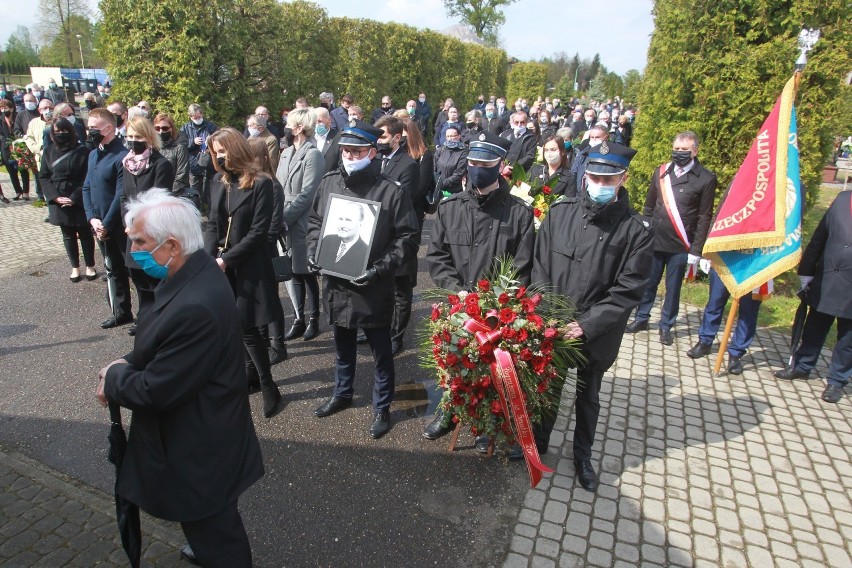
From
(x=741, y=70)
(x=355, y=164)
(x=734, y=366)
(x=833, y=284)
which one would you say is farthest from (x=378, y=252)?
(x=741, y=70)

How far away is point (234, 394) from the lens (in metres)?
2.59

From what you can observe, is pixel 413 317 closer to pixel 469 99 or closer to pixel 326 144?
pixel 326 144

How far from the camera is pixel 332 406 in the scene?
4.72 meters

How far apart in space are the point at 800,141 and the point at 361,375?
678 cm

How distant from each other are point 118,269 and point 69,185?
1.60 meters

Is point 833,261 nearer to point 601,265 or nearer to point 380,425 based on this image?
point 601,265

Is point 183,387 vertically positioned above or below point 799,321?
above

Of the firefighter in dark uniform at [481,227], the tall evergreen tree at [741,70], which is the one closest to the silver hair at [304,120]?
the firefighter in dark uniform at [481,227]

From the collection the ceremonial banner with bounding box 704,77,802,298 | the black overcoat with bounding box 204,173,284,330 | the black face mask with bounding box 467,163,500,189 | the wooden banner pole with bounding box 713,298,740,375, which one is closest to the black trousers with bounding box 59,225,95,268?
the black overcoat with bounding box 204,173,284,330

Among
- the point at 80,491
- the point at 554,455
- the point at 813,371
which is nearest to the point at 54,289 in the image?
the point at 80,491

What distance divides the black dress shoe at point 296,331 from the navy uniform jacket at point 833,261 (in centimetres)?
530

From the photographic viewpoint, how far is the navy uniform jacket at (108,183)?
595cm

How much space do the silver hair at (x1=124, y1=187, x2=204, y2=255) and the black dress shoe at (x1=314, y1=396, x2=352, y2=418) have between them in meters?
2.42

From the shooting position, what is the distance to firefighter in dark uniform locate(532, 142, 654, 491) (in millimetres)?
3586
